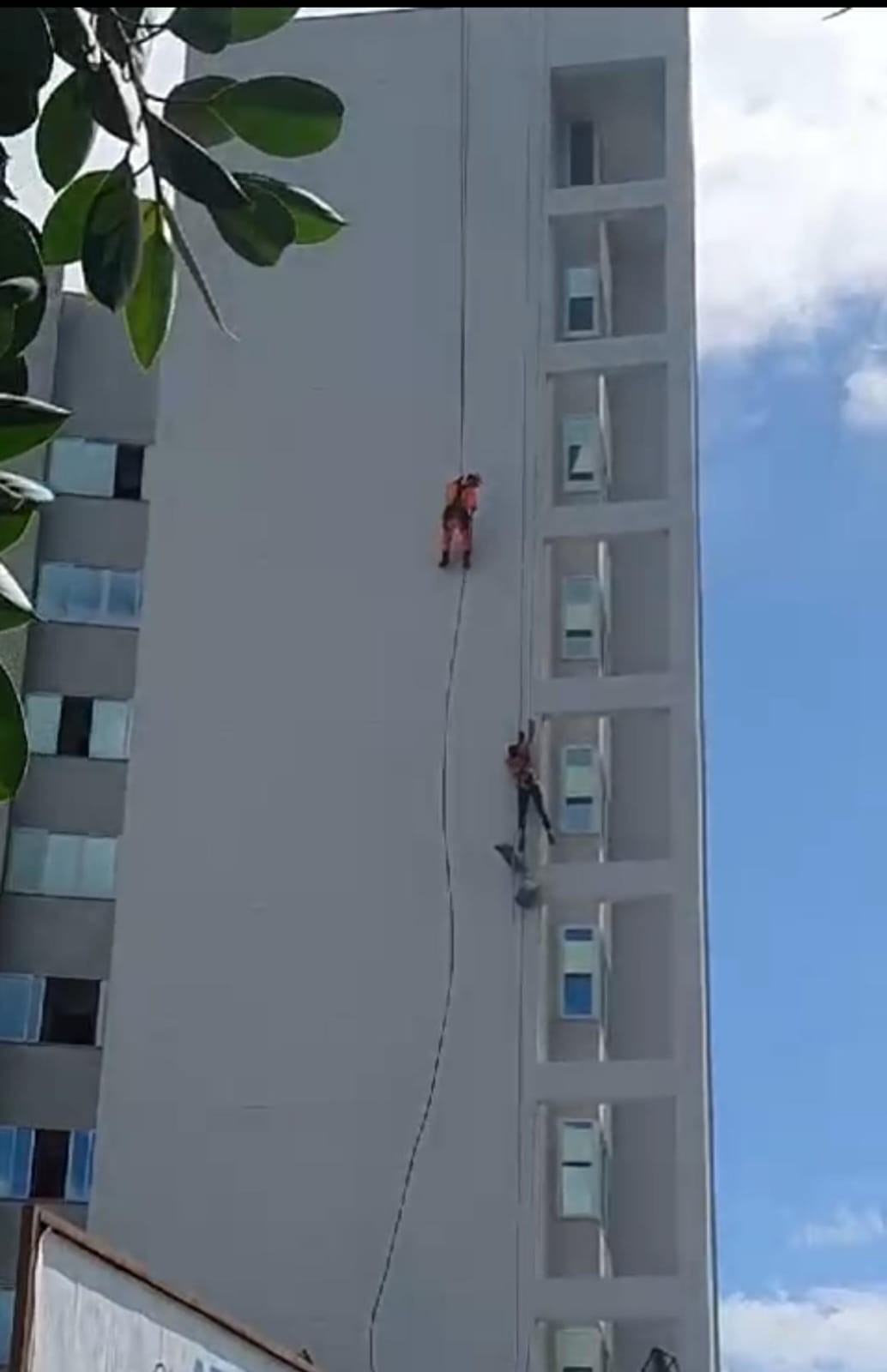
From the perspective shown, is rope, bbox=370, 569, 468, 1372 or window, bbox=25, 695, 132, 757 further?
window, bbox=25, 695, 132, 757

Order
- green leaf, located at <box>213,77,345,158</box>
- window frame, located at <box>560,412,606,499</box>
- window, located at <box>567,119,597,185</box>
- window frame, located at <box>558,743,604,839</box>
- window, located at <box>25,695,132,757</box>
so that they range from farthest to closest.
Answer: window, located at <box>25,695,132,757</box>, window, located at <box>567,119,597,185</box>, window frame, located at <box>560,412,606,499</box>, window frame, located at <box>558,743,604,839</box>, green leaf, located at <box>213,77,345,158</box>

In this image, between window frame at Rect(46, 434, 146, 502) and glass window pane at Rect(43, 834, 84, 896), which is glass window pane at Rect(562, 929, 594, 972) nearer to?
glass window pane at Rect(43, 834, 84, 896)

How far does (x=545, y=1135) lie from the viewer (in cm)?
1811

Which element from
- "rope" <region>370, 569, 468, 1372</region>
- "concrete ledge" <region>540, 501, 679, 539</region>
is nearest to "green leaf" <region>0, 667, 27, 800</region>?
"rope" <region>370, 569, 468, 1372</region>

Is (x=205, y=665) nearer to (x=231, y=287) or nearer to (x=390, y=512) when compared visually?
(x=390, y=512)

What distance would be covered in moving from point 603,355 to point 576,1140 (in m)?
7.21

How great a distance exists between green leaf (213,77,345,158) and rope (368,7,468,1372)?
15768mm

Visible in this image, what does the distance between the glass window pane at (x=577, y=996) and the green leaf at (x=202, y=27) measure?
17620 mm

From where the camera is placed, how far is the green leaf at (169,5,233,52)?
4.34 ft

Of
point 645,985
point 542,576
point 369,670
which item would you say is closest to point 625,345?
point 542,576

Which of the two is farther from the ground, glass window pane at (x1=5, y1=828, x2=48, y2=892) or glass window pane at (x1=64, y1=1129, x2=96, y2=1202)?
glass window pane at (x1=5, y1=828, x2=48, y2=892)

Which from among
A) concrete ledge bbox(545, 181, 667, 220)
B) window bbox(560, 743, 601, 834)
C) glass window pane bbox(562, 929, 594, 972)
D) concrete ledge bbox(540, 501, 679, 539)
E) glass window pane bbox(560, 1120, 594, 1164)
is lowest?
glass window pane bbox(560, 1120, 594, 1164)

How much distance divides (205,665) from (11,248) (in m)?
18.9

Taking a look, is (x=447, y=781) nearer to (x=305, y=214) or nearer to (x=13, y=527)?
(x=305, y=214)
